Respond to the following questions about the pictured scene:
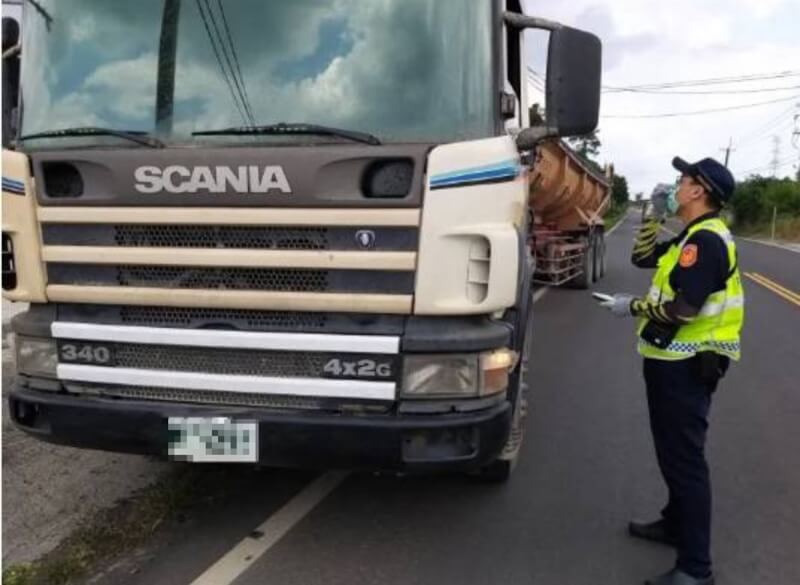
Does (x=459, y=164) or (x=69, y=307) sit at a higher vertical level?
(x=459, y=164)

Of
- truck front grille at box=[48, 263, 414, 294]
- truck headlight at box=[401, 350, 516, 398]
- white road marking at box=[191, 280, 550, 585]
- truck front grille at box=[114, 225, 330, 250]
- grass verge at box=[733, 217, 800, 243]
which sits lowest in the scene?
grass verge at box=[733, 217, 800, 243]

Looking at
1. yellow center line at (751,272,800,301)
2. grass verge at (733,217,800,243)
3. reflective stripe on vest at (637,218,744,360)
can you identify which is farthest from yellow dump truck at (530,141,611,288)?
grass verge at (733,217,800,243)

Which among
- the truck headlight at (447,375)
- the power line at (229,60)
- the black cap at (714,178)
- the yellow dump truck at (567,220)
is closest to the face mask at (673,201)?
the black cap at (714,178)

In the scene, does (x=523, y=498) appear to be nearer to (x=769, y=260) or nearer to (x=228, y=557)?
(x=228, y=557)

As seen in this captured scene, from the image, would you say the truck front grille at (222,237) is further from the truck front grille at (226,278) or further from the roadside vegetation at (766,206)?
the roadside vegetation at (766,206)

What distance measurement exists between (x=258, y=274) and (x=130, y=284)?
587 mm

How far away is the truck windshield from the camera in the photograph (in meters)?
3.47

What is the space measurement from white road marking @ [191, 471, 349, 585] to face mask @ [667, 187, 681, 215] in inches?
91.5

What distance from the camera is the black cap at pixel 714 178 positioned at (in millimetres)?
3607

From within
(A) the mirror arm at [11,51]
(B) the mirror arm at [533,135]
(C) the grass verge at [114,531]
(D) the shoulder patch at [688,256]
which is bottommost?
(C) the grass verge at [114,531]

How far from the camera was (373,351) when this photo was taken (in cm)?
336

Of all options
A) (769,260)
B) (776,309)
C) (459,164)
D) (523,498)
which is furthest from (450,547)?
(769,260)

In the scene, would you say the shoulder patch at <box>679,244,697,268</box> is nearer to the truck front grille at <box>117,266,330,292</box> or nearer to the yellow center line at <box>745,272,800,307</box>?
the truck front grille at <box>117,266,330,292</box>

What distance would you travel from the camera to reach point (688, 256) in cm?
351
